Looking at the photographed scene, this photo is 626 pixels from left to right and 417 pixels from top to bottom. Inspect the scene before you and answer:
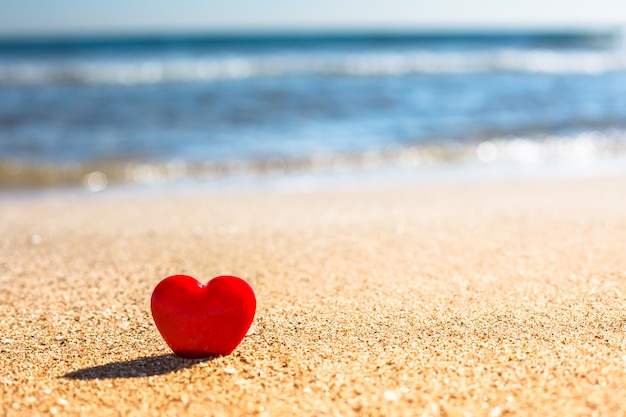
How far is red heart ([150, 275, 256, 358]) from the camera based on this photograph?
8.14ft

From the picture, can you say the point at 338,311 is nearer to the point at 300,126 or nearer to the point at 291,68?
the point at 300,126

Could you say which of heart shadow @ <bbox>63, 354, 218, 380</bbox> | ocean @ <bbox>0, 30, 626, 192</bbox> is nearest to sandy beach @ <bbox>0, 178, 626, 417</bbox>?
heart shadow @ <bbox>63, 354, 218, 380</bbox>

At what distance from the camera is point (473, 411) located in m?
2.19

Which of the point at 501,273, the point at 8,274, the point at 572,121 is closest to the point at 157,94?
the point at 572,121

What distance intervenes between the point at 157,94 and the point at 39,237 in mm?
9842

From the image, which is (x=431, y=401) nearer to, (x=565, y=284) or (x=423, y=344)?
(x=423, y=344)

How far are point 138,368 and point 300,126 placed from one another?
28.2ft

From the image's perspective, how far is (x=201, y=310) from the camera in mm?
2479

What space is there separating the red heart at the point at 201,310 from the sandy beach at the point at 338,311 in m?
0.11

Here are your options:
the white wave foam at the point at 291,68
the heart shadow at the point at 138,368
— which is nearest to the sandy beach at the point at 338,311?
the heart shadow at the point at 138,368

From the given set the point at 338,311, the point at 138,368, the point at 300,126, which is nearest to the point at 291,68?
the point at 300,126

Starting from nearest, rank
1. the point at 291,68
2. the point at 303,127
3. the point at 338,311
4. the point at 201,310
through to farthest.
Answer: the point at 201,310, the point at 338,311, the point at 303,127, the point at 291,68

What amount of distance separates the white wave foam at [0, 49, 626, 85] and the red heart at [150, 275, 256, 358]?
14.9 meters

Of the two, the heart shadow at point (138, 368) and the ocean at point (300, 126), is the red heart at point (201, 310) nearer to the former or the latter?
the heart shadow at point (138, 368)
